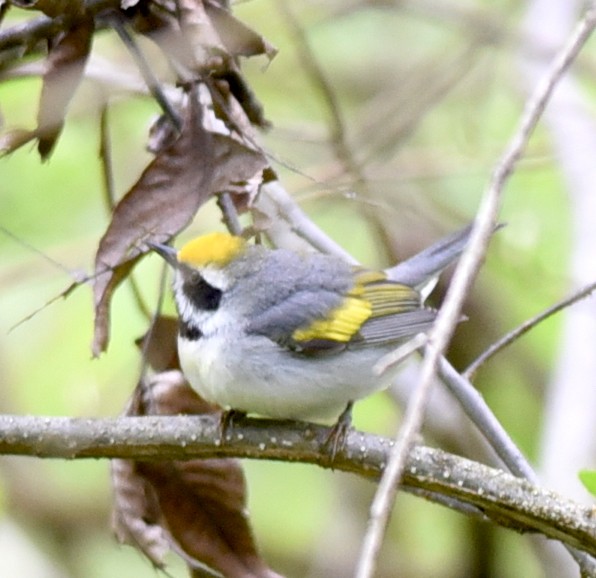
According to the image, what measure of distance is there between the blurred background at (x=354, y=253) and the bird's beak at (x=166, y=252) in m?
1.61

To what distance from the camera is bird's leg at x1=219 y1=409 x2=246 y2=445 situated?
7.75 feet

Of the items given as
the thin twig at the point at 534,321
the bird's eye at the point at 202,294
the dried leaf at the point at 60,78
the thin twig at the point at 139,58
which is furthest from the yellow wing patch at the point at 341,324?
the dried leaf at the point at 60,78

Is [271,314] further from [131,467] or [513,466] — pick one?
[513,466]

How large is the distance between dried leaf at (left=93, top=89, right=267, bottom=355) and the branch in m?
0.24

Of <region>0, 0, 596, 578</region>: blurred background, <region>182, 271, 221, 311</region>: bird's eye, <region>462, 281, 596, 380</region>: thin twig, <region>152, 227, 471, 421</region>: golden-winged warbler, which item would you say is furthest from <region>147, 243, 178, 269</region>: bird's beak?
<region>0, 0, 596, 578</region>: blurred background

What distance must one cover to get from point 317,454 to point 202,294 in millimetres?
732

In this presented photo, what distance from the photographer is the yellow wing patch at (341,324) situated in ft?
9.66

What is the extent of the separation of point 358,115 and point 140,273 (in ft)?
5.14

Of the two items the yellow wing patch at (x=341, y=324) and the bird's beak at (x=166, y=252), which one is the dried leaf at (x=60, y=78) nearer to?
the bird's beak at (x=166, y=252)

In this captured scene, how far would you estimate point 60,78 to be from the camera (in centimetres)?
238

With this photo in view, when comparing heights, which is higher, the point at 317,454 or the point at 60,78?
the point at 60,78

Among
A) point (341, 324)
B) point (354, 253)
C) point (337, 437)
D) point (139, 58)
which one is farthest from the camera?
point (354, 253)

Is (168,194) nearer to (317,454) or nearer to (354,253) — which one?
(317,454)

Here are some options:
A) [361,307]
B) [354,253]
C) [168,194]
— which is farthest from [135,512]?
[354,253]
